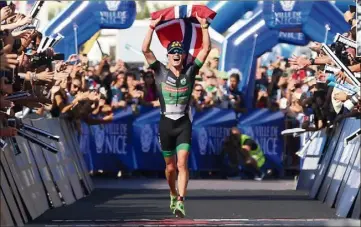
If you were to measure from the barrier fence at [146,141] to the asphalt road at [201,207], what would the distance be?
1575 millimetres

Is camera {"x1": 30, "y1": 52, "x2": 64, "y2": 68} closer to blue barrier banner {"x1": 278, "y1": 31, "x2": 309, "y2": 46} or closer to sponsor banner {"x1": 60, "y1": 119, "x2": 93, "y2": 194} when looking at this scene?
sponsor banner {"x1": 60, "y1": 119, "x2": 93, "y2": 194}

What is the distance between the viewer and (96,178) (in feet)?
82.6

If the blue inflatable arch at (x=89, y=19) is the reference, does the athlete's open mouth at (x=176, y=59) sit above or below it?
above

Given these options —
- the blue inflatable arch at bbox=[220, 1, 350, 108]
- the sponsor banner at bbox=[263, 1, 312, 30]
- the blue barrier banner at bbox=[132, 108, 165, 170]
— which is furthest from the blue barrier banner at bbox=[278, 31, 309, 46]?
the blue barrier banner at bbox=[132, 108, 165, 170]

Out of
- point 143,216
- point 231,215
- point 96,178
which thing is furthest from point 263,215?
point 96,178

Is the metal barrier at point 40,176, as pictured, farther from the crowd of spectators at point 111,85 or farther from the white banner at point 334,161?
the white banner at point 334,161

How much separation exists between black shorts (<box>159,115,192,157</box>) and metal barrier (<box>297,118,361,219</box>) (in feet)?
6.88

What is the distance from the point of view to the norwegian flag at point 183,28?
1647 centimetres

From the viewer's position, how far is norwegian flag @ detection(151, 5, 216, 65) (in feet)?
54.0

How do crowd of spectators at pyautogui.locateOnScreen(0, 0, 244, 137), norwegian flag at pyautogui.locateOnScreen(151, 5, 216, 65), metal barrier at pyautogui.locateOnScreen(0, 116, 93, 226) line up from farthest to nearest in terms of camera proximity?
norwegian flag at pyautogui.locateOnScreen(151, 5, 216, 65) → metal barrier at pyautogui.locateOnScreen(0, 116, 93, 226) → crowd of spectators at pyautogui.locateOnScreen(0, 0, 244, 137)

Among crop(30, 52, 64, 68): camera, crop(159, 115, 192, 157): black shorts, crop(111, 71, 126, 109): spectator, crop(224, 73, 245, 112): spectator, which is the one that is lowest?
crop(224, 73, 245, 112): spectator

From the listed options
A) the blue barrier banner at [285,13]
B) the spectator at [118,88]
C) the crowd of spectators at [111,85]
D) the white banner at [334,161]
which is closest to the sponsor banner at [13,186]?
the crowd of spectators at [111,85]

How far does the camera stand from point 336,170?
59.1 feet

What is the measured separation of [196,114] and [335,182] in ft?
26.6
